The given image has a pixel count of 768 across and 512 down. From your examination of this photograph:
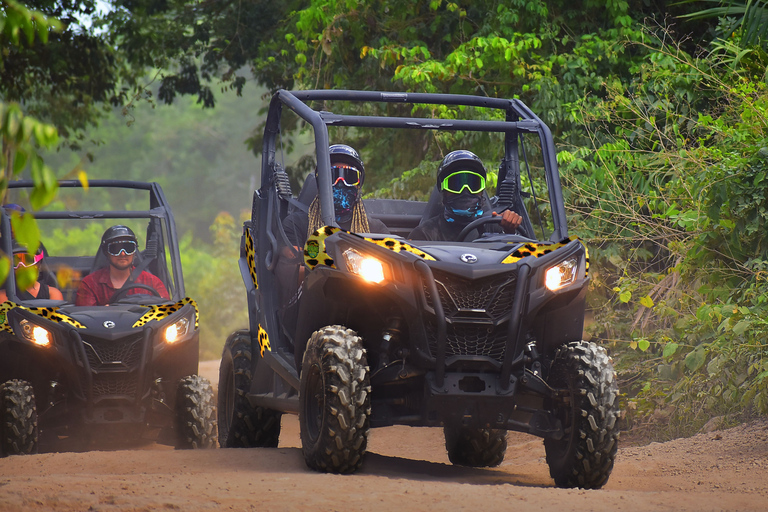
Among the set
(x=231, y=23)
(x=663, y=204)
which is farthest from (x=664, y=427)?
(x=231, y=23)

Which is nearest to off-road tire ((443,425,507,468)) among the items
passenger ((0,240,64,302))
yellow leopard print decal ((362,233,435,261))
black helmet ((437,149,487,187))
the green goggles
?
the green goggles

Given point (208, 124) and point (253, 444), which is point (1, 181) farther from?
point (208, 124)

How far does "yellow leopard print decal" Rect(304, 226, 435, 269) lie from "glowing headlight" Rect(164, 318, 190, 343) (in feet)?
10.2

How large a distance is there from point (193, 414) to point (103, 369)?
794 millimetres

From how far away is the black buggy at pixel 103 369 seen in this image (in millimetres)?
7797

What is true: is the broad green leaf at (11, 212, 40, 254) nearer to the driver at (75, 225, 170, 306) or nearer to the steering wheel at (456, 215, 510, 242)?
the steering wheel at (456, 215, 510, 242)

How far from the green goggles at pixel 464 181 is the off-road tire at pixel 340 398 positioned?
154 centimetres

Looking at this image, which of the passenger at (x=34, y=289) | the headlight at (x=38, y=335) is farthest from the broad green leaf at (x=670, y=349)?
the passenger at (x=34, y=289)

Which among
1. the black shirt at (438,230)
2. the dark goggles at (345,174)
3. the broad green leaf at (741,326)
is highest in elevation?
the dark goggles at (345,174)

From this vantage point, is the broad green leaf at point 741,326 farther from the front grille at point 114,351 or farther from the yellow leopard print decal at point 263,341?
the front grille at point 114,351

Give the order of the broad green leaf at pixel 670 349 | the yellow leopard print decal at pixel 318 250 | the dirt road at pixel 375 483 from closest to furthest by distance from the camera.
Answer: the dirt road at pixel 375 483
the yellow leopard print decal at pixel 318 250
the broad green leaf at pixel 670 349

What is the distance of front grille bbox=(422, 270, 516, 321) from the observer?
203 inches

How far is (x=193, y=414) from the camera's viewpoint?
26.8 ft

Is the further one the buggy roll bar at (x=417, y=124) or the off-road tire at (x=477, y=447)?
the off-road tire at (x=477, y=447)
